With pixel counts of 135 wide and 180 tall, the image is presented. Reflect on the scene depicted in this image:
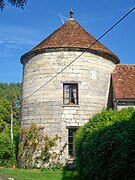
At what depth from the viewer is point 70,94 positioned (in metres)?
16.9

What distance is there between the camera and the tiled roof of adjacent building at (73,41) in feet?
57.2

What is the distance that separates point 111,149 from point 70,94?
9035 mm

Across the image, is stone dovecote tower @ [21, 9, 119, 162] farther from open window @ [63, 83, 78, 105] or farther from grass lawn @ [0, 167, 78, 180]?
grass lawn @ [0, 167, 78, 180]

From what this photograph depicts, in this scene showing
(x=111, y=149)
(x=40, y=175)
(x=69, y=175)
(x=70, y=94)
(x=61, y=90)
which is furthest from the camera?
(x=70, y=94)

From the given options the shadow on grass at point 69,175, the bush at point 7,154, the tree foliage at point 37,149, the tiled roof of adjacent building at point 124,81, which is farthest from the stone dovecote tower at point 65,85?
the bush at point 7,154

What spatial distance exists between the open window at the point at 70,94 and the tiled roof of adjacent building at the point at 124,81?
2289 millimetres

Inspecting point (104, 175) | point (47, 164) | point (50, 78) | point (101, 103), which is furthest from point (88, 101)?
point (104, 175)

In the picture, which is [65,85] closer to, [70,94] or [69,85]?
[69,85]

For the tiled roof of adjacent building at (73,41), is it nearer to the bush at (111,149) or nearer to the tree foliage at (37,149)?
the tree foliage at (37,149)

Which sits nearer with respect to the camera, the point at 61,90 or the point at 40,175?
the point at 40,175

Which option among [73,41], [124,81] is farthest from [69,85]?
[124,81]

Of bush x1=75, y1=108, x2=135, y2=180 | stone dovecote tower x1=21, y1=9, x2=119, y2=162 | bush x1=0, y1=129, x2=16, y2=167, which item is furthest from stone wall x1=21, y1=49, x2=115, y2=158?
bush x1=75, y1=108, x2=135, y2=180

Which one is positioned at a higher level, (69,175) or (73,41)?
(73,41)

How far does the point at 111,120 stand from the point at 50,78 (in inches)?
290
